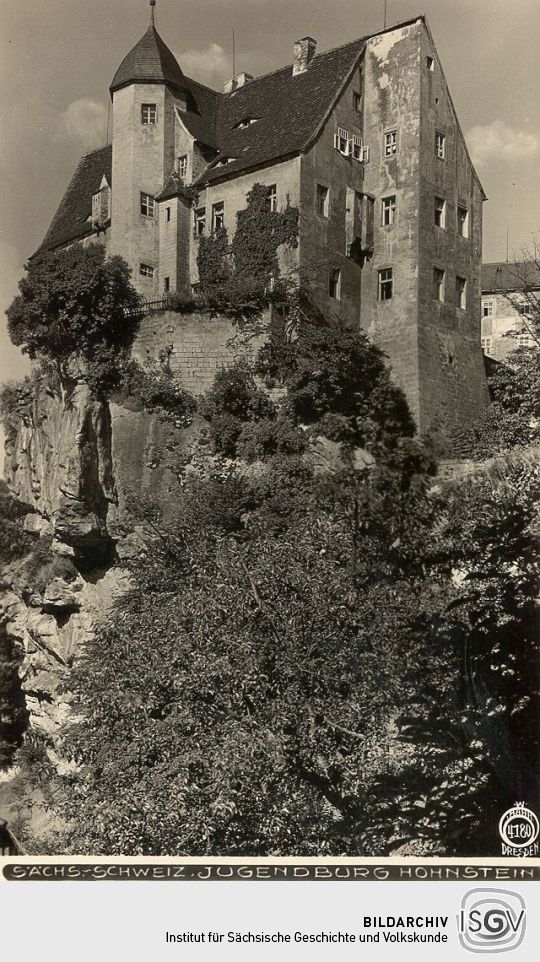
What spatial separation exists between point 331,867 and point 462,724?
467 cm

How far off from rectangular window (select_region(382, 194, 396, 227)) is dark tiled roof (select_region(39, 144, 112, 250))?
37.5ft

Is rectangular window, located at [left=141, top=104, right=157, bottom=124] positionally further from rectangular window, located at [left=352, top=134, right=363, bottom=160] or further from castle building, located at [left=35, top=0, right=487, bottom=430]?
rectangular window, located at [left=352, top=134, right=363, bottom=160]

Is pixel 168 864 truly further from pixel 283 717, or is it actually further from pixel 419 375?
pixel 419 375

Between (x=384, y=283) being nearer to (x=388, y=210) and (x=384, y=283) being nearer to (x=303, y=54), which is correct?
(x=388, y=210)

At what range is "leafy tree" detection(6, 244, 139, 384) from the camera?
119 ft

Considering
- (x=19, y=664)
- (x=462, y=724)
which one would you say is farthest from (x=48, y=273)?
(x=462, y=724)

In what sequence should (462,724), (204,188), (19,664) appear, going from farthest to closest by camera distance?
1. (19,664)
2. (204,188)
3. (462,724)

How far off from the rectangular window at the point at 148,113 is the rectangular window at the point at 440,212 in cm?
1110

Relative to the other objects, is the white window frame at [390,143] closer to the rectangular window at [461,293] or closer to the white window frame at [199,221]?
the rectangular window at [461,293]

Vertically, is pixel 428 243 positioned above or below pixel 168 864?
above

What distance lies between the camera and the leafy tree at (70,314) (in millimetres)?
36375

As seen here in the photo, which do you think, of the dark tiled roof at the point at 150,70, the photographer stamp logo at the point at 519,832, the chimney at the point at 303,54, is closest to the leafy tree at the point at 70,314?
the dark tiled roof at the point at 150,70

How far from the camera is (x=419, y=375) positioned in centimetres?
3609

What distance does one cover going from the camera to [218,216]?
38719 millimetres
